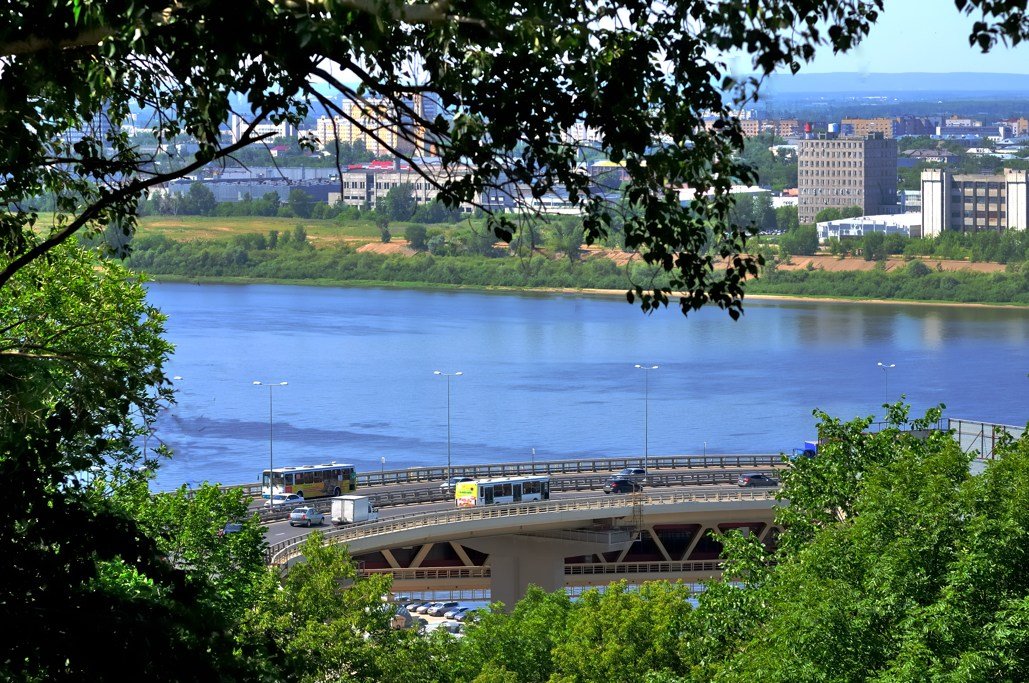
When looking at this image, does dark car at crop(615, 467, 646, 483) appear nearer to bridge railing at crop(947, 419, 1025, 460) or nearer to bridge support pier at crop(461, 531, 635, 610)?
bridge support pier at crop(461, 531, 635, 610)

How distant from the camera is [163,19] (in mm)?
3602

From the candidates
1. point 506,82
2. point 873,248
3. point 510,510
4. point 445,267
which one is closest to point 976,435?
point 510,510

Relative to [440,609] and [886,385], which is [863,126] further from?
[440,609]

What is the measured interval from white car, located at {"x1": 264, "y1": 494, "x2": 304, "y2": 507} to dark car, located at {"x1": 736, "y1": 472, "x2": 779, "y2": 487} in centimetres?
709

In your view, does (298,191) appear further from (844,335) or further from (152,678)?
(152,678)

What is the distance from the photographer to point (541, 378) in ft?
134

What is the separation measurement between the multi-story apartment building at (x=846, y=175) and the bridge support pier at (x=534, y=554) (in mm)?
70093

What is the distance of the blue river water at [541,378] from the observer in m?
33.7

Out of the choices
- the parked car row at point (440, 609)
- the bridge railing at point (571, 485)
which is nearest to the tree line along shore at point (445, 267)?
the bridge railing at point (571, 485)

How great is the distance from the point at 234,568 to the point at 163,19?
747 cm

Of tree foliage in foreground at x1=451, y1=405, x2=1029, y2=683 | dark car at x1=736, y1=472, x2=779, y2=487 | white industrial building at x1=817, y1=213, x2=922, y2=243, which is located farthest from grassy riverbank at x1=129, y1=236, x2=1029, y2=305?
tree foliage in foreground at x1=451, y1=405, x2=1029, y2=683

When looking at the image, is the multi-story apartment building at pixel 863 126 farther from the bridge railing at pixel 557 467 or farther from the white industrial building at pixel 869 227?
the bridge railing at pixel 557 467

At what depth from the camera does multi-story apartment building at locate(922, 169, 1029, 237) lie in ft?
262

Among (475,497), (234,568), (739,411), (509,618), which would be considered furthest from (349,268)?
(234,568)
